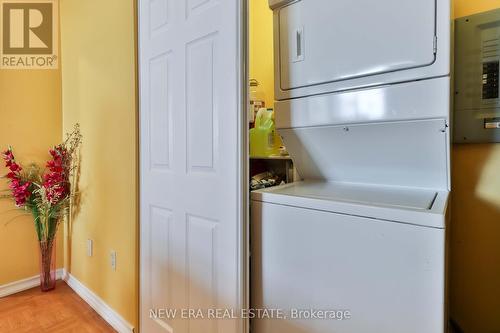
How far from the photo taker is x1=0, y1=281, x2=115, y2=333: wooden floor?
1.83m

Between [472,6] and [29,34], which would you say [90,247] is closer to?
[29,34]

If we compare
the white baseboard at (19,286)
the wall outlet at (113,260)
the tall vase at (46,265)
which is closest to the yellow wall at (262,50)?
the wall outlet at (113,260)

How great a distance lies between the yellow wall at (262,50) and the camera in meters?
1.94

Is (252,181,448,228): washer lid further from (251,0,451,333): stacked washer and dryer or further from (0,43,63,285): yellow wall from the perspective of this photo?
(0,43,63,285): yellow wall

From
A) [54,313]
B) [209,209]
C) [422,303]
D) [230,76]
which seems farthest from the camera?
[54,313]

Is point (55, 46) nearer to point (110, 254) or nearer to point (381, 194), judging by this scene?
point (110, 254)

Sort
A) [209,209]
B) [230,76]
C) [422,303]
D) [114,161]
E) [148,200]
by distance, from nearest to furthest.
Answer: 1. [422,303]
2. [230,76]
3. [209,209]
4. [148,200]
5. [114,161]

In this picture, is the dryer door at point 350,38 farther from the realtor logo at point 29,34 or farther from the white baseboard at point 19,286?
the white baseboard at point 19,286

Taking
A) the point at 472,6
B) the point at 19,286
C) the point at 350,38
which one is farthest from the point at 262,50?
the point at 19,286

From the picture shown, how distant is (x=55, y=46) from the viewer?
2.51m

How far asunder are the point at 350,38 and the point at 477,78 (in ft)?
1.97

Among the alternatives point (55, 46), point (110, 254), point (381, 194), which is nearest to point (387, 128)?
point (381, 194)

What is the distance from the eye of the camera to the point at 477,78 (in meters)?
1.12

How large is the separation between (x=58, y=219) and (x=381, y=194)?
258cm
